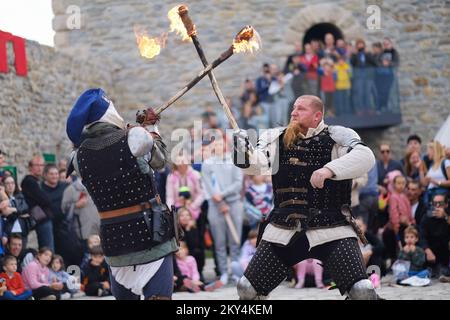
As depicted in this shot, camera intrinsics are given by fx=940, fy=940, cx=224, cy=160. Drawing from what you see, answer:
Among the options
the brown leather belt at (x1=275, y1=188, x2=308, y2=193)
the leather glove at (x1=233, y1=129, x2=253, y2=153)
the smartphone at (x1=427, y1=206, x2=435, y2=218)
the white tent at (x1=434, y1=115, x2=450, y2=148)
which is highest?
the leather glove at (x1=233, y1=129, x2=253, y2=153)

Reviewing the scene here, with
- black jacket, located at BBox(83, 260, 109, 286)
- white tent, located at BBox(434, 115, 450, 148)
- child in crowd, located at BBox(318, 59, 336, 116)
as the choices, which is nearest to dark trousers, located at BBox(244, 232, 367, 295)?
black jacket, located at BBox(83, 260, 109, 286)

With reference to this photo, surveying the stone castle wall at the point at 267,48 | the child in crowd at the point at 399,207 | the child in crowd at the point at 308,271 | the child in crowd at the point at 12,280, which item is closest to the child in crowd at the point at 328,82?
the stone castle wall at the point at 267,48

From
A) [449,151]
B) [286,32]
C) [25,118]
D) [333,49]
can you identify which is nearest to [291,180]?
[449,151]

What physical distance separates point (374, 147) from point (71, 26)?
6075 millimetres

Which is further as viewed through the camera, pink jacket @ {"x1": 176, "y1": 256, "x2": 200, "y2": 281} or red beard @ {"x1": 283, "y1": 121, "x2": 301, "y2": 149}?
pink jacket @ {"x1": 176, "y1": 256, "x2": 200, "y2": 281}

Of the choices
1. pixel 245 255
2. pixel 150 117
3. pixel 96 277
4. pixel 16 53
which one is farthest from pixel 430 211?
pixel 16 53

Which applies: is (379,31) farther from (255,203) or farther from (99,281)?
(99,281)

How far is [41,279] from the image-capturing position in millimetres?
9523

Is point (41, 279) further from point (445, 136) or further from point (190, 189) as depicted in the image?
point (445, 136)

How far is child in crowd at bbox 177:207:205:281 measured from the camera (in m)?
10.7

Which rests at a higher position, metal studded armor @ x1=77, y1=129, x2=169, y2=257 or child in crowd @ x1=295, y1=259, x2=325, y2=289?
metal studded armor @ x1=77, y1=129, x2=169, y2=257

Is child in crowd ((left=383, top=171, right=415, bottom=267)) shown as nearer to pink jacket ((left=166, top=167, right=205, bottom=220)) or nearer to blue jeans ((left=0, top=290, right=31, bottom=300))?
pink jacket ((left=166, top=167, right=205, bottom=220))

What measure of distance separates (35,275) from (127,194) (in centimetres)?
423

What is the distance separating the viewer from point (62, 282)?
9.74 m
